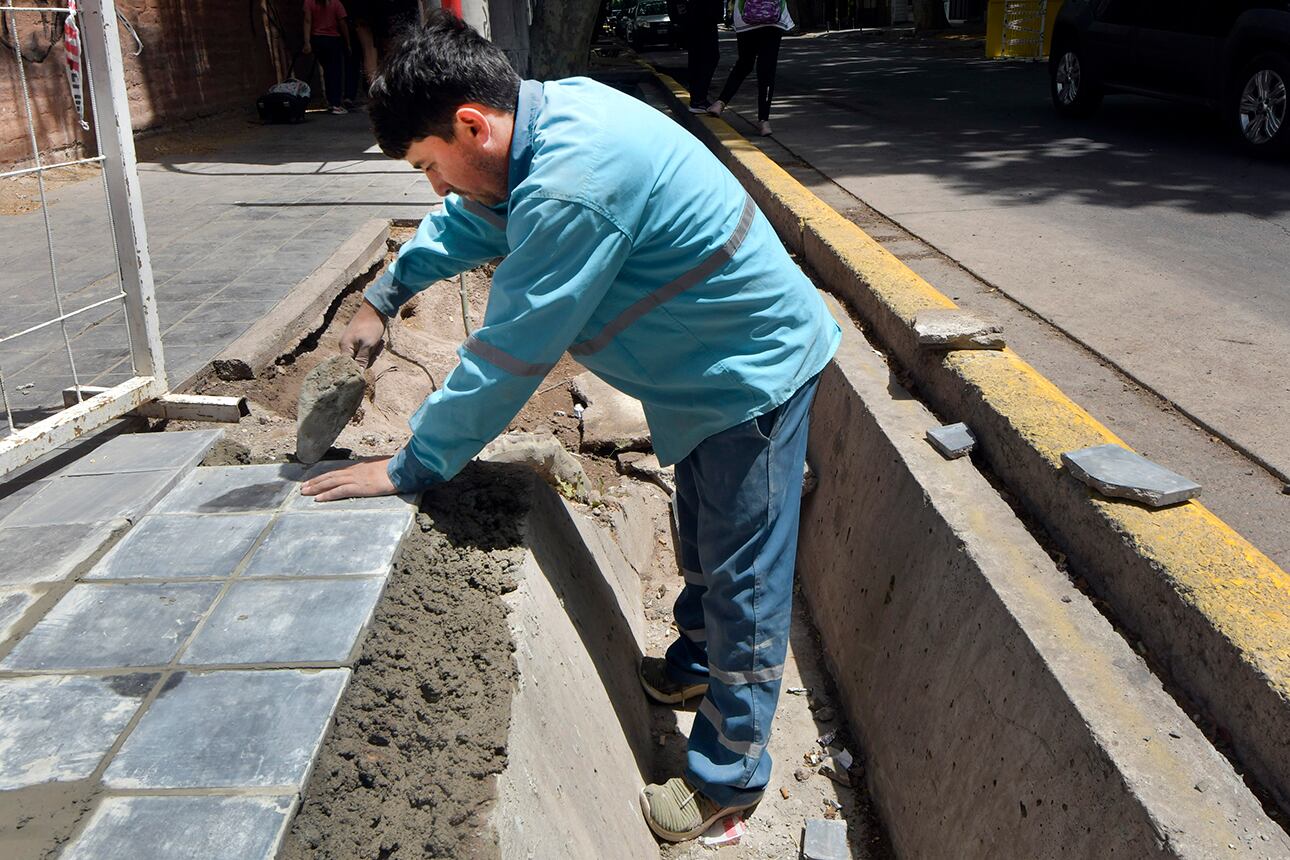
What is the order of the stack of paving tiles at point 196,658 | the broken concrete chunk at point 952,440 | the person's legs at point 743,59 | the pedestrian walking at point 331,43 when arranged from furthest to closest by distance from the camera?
the pedestrian walking at point 331,43 → the person's legs at point 743,59 → the broken concrete chunk at point 952,440 → the stack of paving tiles at point 196,658

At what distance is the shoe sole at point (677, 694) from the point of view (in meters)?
3.26

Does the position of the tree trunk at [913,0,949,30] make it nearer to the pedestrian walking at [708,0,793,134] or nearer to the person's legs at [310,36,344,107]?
the person's legs at [310,36,344,107]

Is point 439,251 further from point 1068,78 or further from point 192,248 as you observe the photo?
point 1068,78

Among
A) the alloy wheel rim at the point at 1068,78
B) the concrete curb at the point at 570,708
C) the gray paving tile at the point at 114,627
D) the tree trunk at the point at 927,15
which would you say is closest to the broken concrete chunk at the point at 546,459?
the concrete curb at the point at 570,708

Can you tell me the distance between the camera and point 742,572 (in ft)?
8.55

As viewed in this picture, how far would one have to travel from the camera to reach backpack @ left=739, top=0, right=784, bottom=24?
8852mm

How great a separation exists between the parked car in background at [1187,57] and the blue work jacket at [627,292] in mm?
6670

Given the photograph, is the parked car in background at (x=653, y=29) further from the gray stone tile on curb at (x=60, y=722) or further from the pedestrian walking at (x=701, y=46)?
the gray stone tile on curb at (x=60, y=722)

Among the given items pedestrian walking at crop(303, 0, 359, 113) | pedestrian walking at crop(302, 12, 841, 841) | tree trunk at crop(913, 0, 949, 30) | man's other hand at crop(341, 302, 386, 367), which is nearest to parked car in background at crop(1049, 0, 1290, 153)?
pedestrian walking at crop(302, 12, 841, 841)

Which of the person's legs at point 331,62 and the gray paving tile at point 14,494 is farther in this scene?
the person's legs at point 331,62

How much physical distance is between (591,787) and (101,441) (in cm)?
209

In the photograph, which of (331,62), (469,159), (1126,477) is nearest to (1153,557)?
(1126,477)

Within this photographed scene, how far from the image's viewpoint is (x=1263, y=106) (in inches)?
298

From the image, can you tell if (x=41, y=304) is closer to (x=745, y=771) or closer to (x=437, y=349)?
(x=437, y=349)
